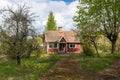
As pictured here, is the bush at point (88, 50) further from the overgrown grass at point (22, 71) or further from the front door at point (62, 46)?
the front door at point (62, 46)

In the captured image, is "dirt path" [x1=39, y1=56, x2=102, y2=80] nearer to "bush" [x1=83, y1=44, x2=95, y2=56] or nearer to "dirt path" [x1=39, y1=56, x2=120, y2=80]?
"dirt path" [x1=39, y1=56, x2=120, y2=80]

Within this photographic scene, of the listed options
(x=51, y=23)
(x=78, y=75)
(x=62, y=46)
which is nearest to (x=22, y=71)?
(x=78, y=75)

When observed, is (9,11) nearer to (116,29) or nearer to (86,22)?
(86,22)

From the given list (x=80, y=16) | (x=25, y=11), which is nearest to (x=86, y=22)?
(x=80, y=16)

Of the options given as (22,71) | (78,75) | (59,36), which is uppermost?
(59,36)

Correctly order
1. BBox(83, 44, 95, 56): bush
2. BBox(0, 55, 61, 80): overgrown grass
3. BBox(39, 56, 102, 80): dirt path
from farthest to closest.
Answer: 1. BBox(83, 44, 95, 56): bush
2. BBox(39, 56, 102, 80): dirt path
3. BBox(0, 55, 61, 80): overgrown grass

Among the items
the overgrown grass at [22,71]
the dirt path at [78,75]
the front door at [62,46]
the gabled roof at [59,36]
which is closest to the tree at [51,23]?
the gabled roof at [59,36]

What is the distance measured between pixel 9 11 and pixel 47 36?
37.4 metres

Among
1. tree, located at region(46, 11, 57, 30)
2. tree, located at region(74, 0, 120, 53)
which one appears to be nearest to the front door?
tree, located at region(74, 0, 120, 53)

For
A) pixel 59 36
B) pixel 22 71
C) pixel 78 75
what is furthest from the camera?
pixel 59 36

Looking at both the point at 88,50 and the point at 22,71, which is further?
the point at 88,50

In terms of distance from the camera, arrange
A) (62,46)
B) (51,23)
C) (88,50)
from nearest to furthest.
A: (88,50)
(62,46)
(51,23)

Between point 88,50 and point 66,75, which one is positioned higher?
point 88,50

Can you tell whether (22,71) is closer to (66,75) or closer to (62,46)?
(66,75)
